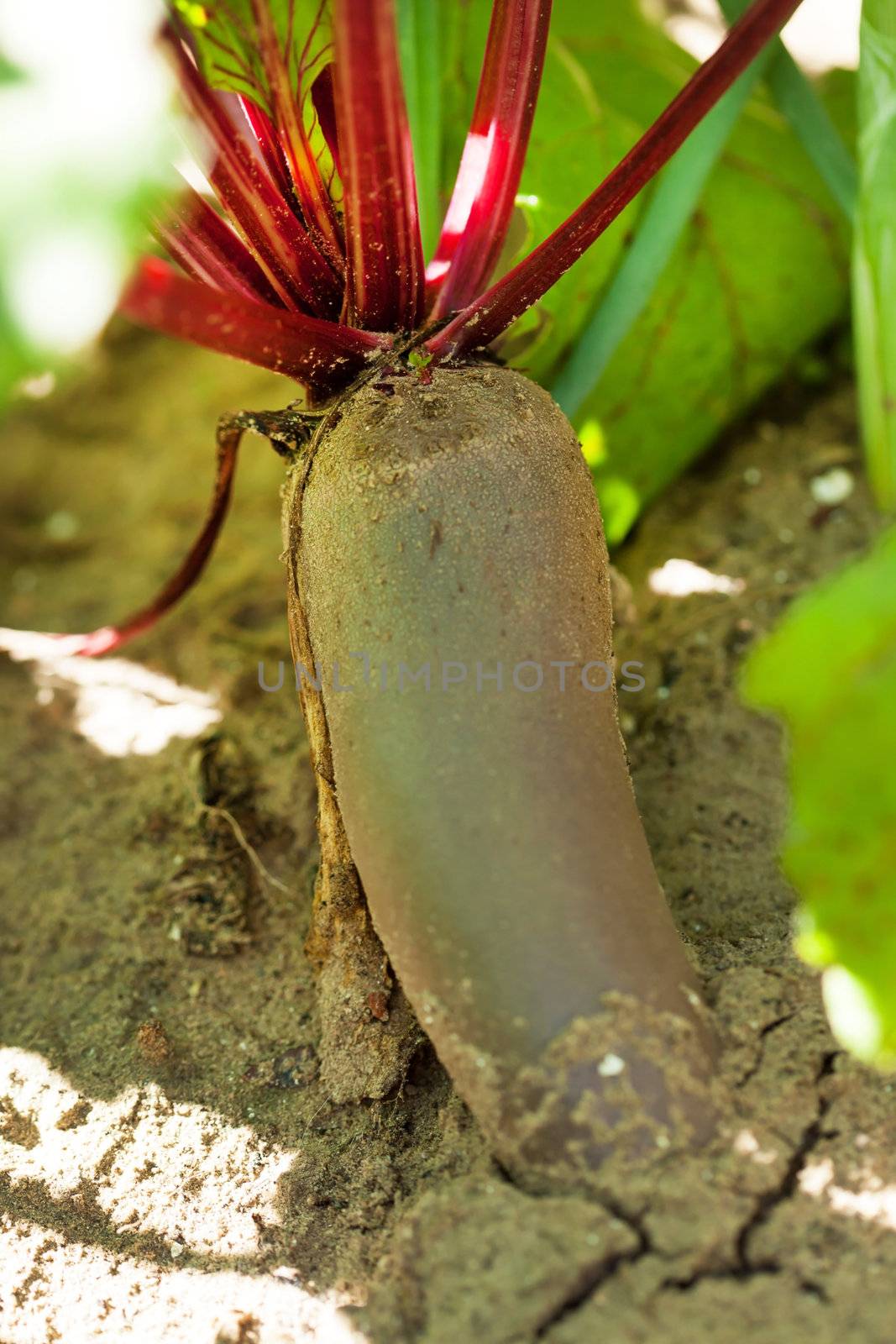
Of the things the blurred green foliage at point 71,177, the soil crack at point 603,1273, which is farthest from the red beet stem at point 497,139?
the soil crack at point 603,1273

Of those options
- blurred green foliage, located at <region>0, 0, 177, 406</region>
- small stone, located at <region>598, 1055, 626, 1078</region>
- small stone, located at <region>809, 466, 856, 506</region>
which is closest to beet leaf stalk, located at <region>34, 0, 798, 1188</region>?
small stone, located at <region>598, 1055, 626, 1078</region>

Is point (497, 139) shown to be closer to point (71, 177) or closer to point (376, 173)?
point (376, 173)

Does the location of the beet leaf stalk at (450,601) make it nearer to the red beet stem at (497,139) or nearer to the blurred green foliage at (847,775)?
the red beet stem at (497,139)

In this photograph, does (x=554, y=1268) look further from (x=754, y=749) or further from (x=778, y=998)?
(x=754, y=749)

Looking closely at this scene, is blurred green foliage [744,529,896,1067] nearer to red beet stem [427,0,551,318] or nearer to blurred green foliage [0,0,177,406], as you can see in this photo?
blurred green foliage [0,0,177,406]

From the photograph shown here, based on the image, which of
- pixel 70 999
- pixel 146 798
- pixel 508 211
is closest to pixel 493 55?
pixel 508 211

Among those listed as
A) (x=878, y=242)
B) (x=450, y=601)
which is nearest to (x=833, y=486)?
(x=878, y=242)
